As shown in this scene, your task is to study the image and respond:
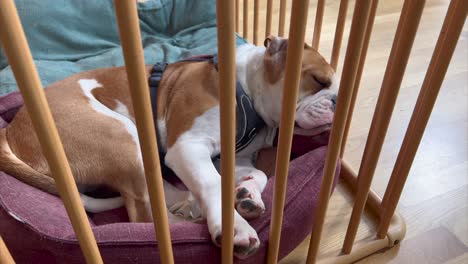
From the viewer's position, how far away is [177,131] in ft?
4.17

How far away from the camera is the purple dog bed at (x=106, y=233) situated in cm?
95

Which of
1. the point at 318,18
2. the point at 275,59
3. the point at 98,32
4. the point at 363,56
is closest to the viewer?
the point at 363,56

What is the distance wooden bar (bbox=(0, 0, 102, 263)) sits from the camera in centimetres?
50

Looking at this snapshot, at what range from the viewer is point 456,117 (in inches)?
74.8

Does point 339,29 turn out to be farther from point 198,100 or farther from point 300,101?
point 198,100

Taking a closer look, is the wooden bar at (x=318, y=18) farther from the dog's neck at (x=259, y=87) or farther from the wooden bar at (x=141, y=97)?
the wooden bar at (x=141, y=97)

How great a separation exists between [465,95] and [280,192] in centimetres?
157

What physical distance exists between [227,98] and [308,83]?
72 centimetres

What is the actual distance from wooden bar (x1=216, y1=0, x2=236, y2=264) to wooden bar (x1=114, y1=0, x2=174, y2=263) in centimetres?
11

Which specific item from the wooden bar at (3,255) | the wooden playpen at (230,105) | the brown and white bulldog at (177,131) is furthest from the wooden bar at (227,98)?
the wooden bar at (3,255)

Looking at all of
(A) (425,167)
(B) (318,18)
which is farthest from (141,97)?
(A) (425,167)

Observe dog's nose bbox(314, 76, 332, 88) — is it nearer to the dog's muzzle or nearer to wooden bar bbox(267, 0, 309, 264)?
the dog's muzzle

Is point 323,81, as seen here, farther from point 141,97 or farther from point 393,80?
point 141,97

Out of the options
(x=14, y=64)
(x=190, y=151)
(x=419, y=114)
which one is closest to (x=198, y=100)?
(x=190, y=151)
